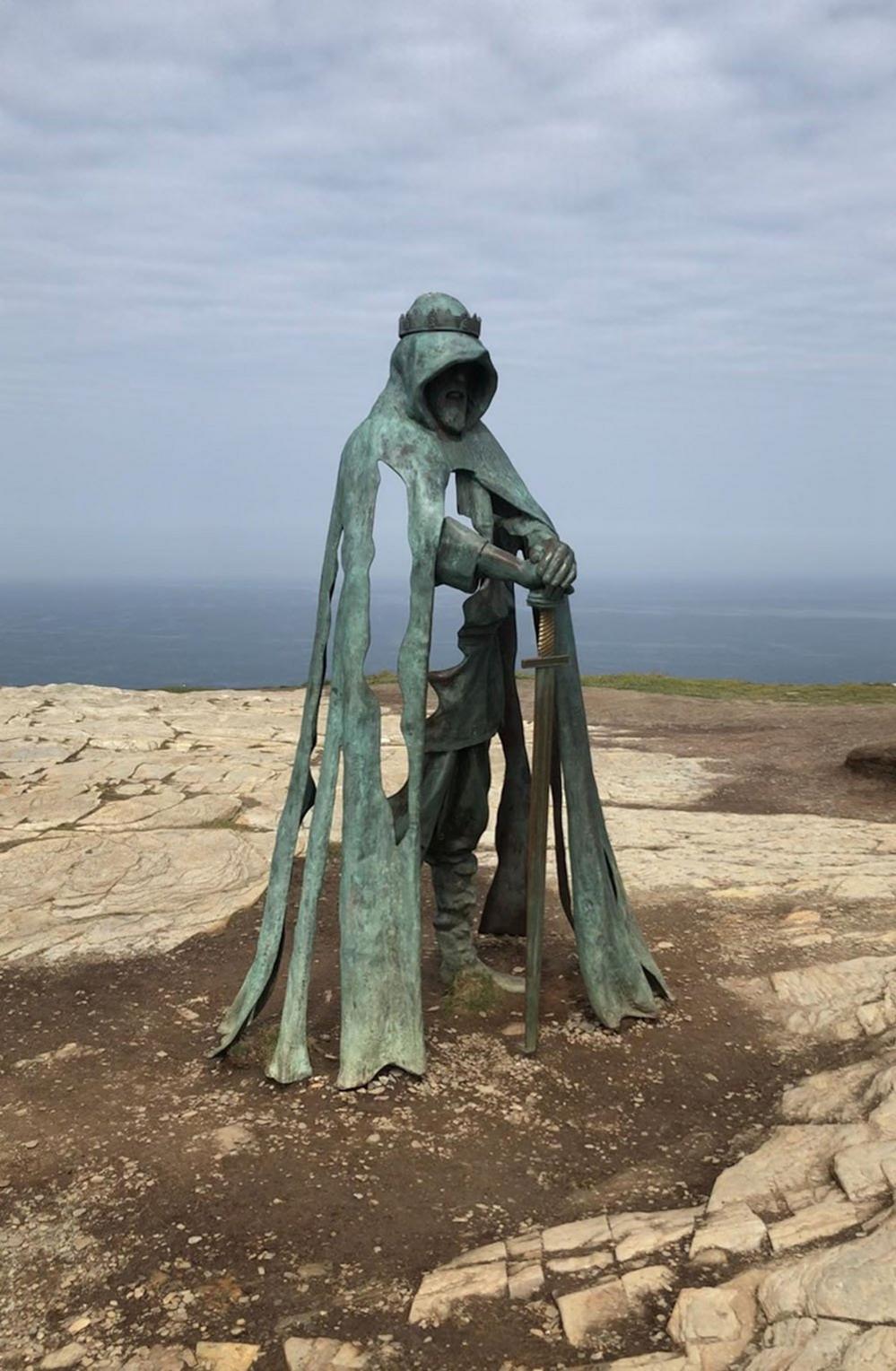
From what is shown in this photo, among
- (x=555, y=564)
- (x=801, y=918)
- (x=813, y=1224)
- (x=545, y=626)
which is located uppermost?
(x=555, y=564)

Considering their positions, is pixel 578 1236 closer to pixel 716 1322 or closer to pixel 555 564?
pixel 716 1322

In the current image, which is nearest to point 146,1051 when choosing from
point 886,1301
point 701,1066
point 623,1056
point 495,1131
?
point 495,1131

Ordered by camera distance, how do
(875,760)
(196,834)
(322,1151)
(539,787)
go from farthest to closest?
(875,760), (196,834), (539,787), (322,1151)

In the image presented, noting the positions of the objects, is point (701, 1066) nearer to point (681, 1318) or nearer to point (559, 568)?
point (681, 1318)

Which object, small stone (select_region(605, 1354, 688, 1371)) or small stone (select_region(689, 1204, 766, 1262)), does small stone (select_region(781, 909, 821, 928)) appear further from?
small stone (select_region(605, 1354, 688, 1371))

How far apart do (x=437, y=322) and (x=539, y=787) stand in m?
2.01

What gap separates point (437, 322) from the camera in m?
4.72

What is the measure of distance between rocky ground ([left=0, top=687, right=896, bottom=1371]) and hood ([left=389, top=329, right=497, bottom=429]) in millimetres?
2743

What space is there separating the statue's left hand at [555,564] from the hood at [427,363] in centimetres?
75

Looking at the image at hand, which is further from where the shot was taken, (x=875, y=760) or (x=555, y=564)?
(x=875, y=760)

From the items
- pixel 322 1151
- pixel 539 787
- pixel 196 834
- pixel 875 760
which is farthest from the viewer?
pixel 875 760

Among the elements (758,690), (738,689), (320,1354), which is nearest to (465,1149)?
(320,1354)

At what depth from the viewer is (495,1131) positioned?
166 inches

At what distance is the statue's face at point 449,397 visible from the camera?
4.84 metres
